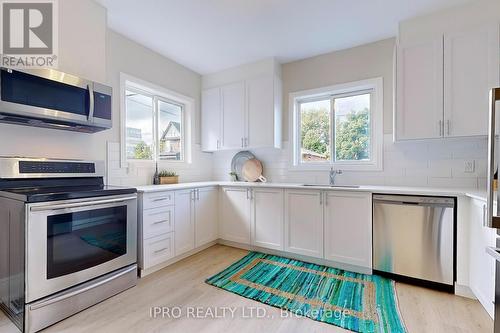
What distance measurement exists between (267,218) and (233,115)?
1.64m

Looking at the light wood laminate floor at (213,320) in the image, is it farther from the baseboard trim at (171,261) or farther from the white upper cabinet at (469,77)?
the white upper cabinet at (469,77)

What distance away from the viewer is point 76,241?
182cm

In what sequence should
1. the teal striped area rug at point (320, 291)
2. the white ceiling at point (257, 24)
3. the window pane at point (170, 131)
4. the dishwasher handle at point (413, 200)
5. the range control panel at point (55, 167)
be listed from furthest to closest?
the window pane at point (170, 131)
the white ceiling at point (257, 24)
the dishwasher handle at point (413, 200)
the range control panel at point (55, 167)
the teal striped area rug at point (320, 291)

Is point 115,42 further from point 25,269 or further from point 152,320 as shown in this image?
point 152,320

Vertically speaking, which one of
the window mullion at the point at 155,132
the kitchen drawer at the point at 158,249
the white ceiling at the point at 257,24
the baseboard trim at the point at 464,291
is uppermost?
the white ceiling at the point at 257,24

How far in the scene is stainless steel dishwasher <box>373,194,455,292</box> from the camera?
2146 mm

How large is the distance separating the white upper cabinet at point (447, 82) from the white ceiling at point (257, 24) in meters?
0.38

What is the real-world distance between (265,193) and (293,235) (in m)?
0.62

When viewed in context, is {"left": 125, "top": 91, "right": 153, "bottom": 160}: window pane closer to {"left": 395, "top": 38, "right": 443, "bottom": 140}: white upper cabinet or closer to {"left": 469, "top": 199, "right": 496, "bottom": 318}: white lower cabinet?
{"left": 395, "top": 38, "right": 443, "bottom": 140}: white upper cabinet

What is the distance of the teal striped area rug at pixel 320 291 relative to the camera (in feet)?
5.83

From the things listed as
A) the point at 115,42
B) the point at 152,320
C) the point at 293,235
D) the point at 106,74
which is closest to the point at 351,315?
the point at 293,235

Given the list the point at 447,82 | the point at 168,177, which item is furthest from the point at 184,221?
the point at 447,82

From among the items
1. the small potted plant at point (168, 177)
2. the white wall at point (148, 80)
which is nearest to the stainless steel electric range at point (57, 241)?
the white wall at point (148, 80)

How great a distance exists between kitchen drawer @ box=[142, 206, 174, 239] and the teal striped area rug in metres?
0.77
